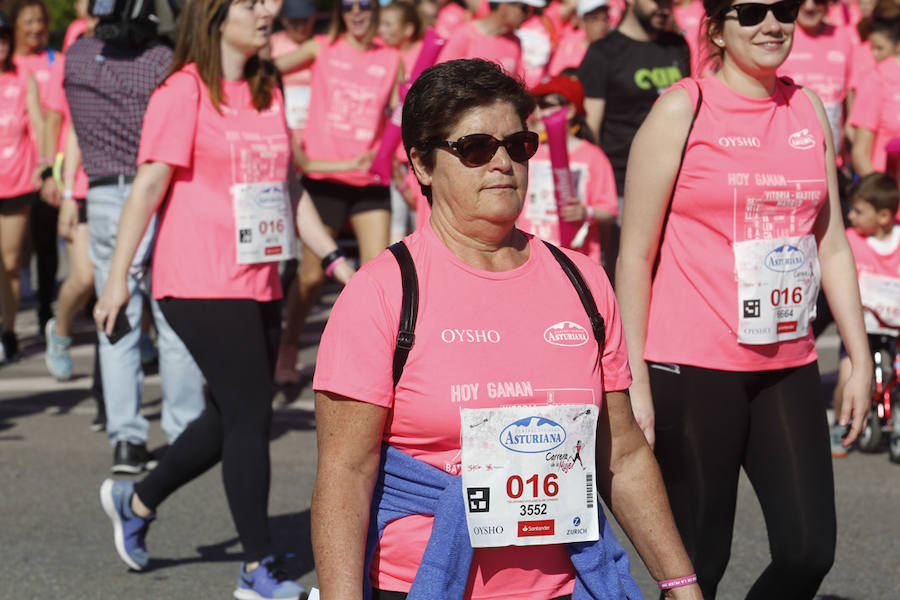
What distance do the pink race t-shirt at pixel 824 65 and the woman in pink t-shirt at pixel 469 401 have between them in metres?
5.64

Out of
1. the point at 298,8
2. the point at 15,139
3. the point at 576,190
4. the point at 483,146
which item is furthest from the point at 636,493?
the point at 298,8

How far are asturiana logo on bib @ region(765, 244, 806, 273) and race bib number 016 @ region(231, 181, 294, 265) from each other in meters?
2.00

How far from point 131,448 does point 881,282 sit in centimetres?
366

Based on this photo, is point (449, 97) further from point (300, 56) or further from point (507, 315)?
point (300, 56)

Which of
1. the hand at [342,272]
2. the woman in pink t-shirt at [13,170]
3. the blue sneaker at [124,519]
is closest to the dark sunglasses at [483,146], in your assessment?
the hand at [342,272]

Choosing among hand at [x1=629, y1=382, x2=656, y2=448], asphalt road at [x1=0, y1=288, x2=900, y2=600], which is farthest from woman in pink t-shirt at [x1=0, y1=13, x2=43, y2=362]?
hand at [x1=629, y1=382, x2=656, y2=448]

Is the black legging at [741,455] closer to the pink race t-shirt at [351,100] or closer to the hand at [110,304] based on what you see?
the hand at [110,304]

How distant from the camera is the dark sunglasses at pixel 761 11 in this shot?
12.5 ft

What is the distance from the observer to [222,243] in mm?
5125

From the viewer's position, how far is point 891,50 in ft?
28.5

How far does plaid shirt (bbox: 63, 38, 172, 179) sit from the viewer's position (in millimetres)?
6793

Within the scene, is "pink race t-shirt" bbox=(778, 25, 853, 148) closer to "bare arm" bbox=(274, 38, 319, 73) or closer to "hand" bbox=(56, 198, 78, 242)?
"bare arm" bbox=(274, 38, 319, 73)

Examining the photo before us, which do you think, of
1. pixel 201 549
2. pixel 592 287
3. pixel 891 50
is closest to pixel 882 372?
pixel 891 50

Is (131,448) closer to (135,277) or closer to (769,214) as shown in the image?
(135,277)
